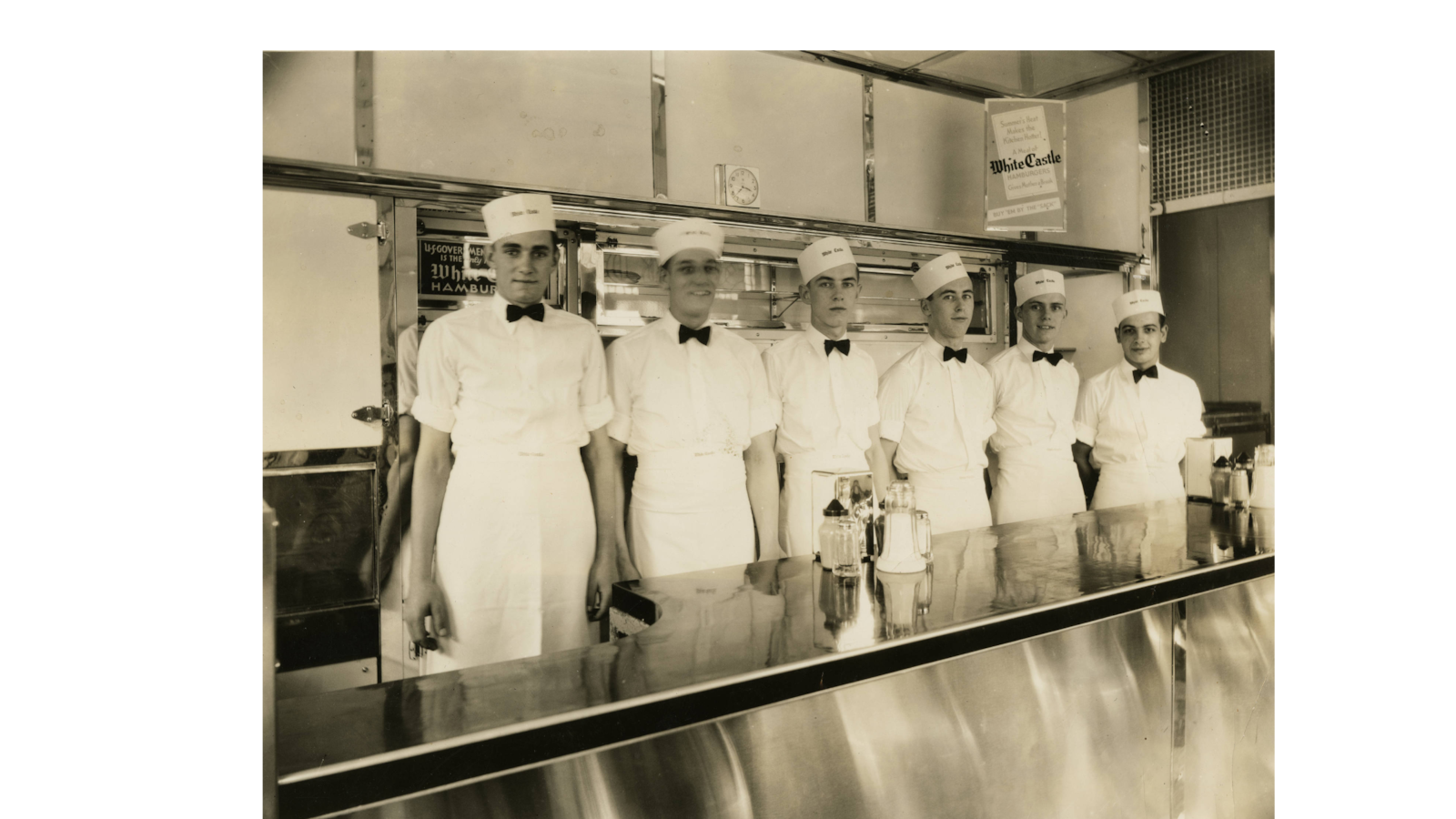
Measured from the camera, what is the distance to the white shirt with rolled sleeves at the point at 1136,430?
408 cm

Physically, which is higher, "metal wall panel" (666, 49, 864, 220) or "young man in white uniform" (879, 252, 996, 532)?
"metal wall panel" (666, 49, 864, 220)

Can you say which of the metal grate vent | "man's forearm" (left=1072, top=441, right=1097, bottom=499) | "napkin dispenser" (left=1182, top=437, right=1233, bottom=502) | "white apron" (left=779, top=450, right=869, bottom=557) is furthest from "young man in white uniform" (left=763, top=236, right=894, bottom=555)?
the metal grate vent

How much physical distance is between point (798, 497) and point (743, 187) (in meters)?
1.27

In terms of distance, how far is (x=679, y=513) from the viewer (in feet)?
9.72

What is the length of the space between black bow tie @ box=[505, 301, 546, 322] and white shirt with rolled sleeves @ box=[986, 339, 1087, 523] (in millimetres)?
2271

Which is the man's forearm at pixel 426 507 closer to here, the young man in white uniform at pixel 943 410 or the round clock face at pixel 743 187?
the round clock face at pixel 743 187

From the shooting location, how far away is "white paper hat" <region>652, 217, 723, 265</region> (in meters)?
3.07

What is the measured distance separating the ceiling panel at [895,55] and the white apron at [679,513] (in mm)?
1922

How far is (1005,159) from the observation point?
13.1 feet

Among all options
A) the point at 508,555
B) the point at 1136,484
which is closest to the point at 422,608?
the point at 508,555

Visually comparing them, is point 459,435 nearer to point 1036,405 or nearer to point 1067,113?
point 1036,405

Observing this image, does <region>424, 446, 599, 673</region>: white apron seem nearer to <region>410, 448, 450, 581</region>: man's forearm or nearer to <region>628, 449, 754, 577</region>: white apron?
<region>410, 448, 450, 581</region>: man's forearm

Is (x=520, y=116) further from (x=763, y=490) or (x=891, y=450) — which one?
(x=891, y=450)

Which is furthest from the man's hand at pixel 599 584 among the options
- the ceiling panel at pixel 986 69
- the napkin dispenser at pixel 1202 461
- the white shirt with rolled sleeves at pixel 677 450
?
the ceiling panel at pixel 986 69
